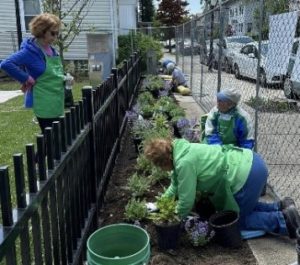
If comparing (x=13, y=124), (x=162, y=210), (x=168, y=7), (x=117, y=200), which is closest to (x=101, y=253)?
(x=162, y=210)

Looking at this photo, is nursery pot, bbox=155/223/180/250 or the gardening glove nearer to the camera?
nursery pot, bbox=155/223/180/250

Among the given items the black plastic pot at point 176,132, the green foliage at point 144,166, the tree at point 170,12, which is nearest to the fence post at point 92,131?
the green foliage at point 144,166

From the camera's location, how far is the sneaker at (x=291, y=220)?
3072 millimetres

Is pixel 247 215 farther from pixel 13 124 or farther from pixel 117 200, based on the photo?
pixel 13 124

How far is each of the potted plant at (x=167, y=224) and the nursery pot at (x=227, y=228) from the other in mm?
275

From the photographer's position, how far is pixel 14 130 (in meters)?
7.07

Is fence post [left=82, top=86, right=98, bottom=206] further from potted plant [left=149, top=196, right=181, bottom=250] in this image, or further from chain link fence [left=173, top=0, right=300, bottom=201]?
chain link fence [left=173, top=0, right=300, bottom=201]

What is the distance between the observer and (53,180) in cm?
207

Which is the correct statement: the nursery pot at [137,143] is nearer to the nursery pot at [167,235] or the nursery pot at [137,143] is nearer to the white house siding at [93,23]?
the nursery pot at [167,235]

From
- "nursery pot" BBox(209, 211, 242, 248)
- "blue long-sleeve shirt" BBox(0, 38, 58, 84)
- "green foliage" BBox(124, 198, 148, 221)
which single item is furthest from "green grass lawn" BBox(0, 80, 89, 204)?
"nursery pot" BBox(209, 211, 242, 248)

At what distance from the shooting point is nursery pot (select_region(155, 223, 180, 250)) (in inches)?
115

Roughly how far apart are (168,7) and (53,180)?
165ft

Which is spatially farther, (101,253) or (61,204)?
(101,253)

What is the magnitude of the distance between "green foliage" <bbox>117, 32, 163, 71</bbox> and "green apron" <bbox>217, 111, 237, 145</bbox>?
11.4 meters
